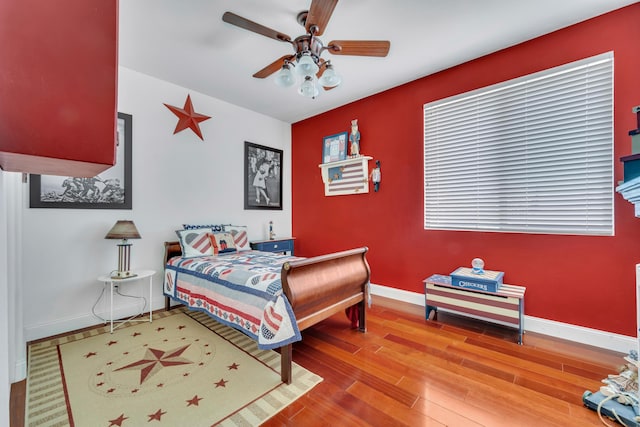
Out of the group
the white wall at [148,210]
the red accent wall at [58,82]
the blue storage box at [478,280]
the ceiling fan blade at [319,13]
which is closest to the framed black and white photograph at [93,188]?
the white wall at [148,210]

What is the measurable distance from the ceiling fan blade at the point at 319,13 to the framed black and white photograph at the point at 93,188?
232 centimetres

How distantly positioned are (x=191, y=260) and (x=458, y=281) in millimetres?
2881

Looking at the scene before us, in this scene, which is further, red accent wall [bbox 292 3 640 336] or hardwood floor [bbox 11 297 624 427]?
red accent wall [bbox 292 3 640 336]

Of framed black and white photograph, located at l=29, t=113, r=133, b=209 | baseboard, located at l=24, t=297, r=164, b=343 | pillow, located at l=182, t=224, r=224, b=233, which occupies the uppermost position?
framed black and white photograph, located at l=29, t=113, r=133, b=209

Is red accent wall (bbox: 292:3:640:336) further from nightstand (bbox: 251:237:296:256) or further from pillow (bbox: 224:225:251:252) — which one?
pillow (bbox: 224:225:251:252)

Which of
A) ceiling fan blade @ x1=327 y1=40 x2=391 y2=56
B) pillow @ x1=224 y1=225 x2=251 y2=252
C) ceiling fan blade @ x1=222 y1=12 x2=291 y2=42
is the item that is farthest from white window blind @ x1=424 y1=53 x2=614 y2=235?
pillow @ x1=224 y1=225 x2=251 y2=252

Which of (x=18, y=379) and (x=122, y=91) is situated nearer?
(x=18, y=379)

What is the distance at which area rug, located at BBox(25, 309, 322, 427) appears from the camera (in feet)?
5.31

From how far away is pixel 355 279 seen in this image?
104 inches

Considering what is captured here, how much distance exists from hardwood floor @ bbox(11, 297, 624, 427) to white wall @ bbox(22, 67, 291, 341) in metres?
1.05

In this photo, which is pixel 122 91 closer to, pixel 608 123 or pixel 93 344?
pixel 93 344

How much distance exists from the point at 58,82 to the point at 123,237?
263 cm

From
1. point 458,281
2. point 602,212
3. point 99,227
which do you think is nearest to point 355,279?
point 458,281

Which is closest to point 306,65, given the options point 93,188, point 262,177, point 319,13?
point 319,13
